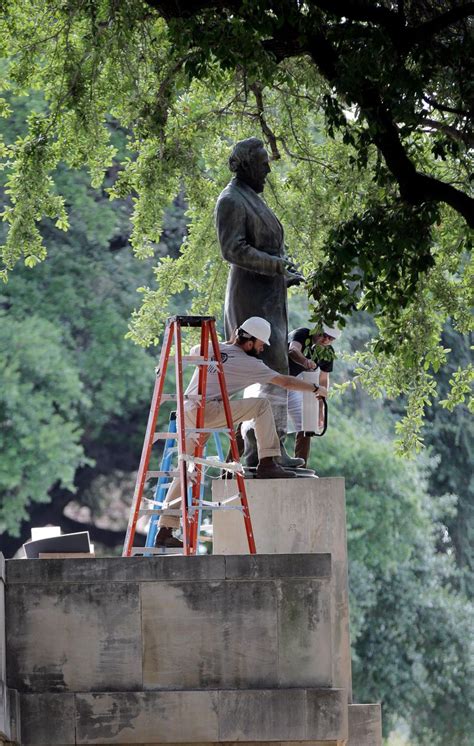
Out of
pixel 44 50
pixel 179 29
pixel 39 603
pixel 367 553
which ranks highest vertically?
pixel 44 50

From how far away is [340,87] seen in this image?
12078 millimetres

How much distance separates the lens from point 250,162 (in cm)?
1368

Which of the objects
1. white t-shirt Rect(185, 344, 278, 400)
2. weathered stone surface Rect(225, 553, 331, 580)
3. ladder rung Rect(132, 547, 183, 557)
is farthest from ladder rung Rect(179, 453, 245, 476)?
weathered stone surface Rect(225, 553, 331, 580)

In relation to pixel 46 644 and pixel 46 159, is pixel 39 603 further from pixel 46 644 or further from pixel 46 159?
pixel 46 159

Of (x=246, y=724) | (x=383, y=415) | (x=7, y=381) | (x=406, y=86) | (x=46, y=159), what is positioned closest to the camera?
(x=246, y=724)

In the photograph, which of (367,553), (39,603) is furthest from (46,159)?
(367,553)

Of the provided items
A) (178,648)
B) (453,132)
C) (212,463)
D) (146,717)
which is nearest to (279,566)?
(178,648)

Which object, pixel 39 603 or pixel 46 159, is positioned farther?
pixel 46 159

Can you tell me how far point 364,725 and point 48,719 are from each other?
3417 millimetres

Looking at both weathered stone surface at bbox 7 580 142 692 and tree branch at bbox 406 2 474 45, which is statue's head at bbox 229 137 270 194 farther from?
weathered stone surface at bbox 7 580 142 692

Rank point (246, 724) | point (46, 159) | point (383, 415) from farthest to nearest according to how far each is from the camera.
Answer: point (383, 415) < point (46, 159) < point (246, 724)

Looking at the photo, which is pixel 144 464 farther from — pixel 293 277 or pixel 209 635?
pixel 293 277

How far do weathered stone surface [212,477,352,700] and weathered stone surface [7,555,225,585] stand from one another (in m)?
1.73

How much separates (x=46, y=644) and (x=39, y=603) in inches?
9.0
